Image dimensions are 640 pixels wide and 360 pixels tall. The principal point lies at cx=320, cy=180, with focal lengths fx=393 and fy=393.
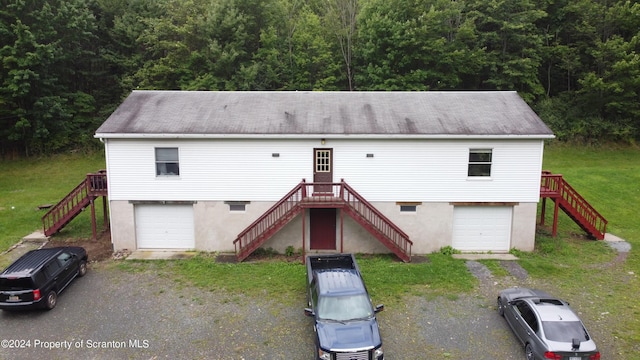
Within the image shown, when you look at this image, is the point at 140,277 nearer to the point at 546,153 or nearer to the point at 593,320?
the point at 593,320

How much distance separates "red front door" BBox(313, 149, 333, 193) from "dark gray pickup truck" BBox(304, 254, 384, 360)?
5294 mm

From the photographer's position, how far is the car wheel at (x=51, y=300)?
41.0 ft

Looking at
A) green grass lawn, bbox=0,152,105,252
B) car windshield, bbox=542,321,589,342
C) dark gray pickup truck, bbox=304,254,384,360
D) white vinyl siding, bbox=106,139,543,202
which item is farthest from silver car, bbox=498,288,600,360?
green grass lawn, bbox=0,152,105,252

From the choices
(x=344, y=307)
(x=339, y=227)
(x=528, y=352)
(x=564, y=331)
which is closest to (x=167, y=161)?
(x=339, y=227)

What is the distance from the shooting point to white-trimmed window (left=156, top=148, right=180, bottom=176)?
56.2 feet

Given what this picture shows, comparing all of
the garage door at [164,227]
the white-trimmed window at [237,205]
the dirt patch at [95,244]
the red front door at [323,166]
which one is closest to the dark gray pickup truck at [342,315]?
the red front door at [323,166]

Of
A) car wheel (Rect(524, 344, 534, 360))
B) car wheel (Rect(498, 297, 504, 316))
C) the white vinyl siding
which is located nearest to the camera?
car wheel (Rect(524, 344, 534, 360))

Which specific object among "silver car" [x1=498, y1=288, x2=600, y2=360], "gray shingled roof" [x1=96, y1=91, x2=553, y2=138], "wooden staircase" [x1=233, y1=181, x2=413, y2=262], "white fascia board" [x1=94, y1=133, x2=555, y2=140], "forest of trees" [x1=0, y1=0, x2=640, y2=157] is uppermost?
"forest of trees" [x1=0, y1=0, x2=640, y2=157]

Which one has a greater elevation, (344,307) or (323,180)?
(323,180)

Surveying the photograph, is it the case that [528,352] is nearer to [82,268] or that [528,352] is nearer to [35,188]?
[82,268]

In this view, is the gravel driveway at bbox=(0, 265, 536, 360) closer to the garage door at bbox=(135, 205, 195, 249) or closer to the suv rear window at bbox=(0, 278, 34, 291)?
the suv rear window at bbox=(0, 278, 34, 291)

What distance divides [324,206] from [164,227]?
Result: 24.7ft

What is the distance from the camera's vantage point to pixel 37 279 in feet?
40.1

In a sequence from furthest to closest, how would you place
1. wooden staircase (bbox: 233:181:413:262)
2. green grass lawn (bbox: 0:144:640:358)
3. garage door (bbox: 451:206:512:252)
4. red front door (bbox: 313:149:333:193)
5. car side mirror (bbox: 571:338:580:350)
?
1. garage door (bbox: 451:206:512:252)
2. red front door (bbox: 313:149:333:193)
3. wooden staircase (bbox: 233:181:413:262)
4. green grass lawn (bbox: 0:144:640:358)
5. car side mirror (bbox: 571:338:580:350)
